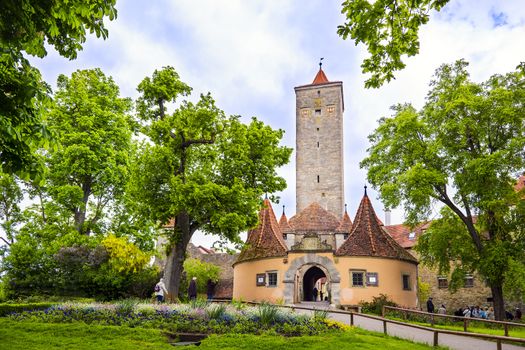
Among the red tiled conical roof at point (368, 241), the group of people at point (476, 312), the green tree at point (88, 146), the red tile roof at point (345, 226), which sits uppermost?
the green tree at point (88, 146)

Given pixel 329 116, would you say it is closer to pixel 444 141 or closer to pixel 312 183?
pixel 312 183

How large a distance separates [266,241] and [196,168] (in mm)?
6986

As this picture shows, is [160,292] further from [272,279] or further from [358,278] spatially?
[358,278]

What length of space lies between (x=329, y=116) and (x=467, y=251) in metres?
23.0

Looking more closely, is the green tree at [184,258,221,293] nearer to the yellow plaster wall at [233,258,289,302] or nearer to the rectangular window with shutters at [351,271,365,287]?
the yellow plaster wall at [233,258,289,302]

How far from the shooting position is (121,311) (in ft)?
45.8

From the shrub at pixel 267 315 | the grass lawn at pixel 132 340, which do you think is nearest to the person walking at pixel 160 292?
the grass lawn at pixel 132 340

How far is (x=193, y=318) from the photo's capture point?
43.2ft

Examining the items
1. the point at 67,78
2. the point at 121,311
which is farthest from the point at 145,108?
the point at 121,311

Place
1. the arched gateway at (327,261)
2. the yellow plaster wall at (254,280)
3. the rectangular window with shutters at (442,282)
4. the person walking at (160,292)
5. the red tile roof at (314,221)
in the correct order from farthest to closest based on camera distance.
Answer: the rectangular window with shutters at (442,282), the red tile roof at (314,221), the yellow plaster wall at (254,280), the arched gateway at (327,261), the person walking at (160,292)

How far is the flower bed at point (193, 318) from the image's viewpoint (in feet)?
40.4

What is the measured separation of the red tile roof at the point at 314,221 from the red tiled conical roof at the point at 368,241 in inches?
197

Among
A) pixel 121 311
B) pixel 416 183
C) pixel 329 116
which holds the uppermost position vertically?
pixel 329 116

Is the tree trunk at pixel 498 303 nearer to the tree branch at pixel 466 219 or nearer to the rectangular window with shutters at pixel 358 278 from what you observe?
the tree branch at pixel 466 219
